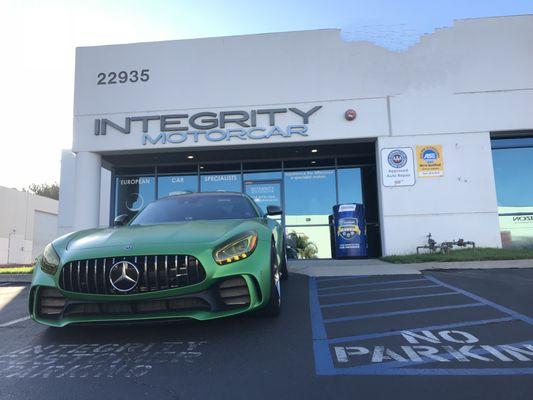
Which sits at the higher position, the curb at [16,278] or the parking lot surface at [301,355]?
the curb at [16,278]

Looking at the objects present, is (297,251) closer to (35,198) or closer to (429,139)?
(429,139)

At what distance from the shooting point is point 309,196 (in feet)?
45.7

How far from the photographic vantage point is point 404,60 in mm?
11945

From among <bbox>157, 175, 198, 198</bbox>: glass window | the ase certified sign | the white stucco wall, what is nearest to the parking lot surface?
the white stucco wall

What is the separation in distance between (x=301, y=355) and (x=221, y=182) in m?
11.2

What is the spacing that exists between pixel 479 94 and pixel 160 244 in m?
10.6

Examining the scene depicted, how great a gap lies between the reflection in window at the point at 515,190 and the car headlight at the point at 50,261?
39.3 ft

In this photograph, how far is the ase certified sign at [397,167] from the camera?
11.5m

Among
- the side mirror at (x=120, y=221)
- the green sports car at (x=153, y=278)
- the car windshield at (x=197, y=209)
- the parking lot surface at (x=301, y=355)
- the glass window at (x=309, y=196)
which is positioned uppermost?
the glass window at (x=309, y=196)

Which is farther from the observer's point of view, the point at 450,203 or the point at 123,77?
the point at 123,77

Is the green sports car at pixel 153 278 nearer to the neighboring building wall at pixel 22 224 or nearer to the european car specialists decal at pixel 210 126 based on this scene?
the european car specialists decal at pixel 210 126

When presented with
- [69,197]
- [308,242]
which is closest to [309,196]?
[308,242]

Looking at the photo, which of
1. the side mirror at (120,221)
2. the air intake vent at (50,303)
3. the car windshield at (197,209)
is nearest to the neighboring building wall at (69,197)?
the side mirror at (120,221)

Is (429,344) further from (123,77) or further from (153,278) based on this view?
(123,77)
